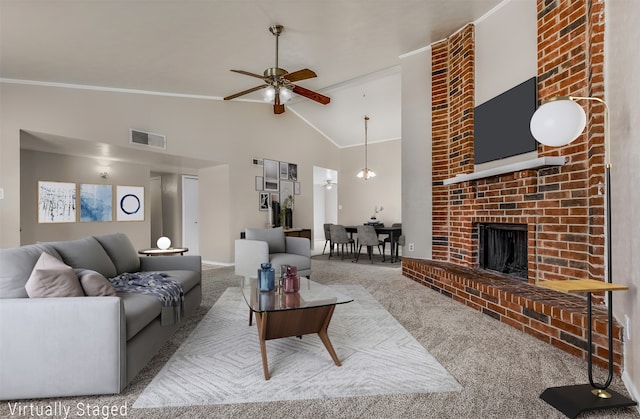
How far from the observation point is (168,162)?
6.20 m

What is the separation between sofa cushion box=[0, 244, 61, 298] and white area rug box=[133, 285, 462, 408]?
0.93 meters

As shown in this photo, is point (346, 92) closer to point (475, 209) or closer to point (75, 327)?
point (475, 209)

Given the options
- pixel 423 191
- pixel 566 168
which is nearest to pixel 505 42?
pixel 566 168

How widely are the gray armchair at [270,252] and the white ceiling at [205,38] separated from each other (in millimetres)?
2358

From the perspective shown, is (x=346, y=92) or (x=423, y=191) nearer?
(x=423, y=191)

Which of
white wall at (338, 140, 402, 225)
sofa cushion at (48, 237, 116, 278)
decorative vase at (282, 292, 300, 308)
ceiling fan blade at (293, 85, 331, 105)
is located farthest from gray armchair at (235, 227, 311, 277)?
white wall at (338, 140, 402, 225)

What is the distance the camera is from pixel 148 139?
5219 millimetres

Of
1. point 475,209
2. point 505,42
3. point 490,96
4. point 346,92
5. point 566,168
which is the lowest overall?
point 475,209

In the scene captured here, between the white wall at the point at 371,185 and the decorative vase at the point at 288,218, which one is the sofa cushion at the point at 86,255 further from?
the white wall at the point at 371,185

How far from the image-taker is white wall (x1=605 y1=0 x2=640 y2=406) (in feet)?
5.83

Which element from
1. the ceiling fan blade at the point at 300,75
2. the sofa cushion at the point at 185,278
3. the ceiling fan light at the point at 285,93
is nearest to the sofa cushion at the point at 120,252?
the sofa cushion at the point at 185,278

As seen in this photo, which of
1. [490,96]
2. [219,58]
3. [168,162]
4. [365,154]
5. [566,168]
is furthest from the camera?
[365,154]

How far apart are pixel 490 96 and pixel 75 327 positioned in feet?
14.1

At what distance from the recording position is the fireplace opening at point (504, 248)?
3527 mm
